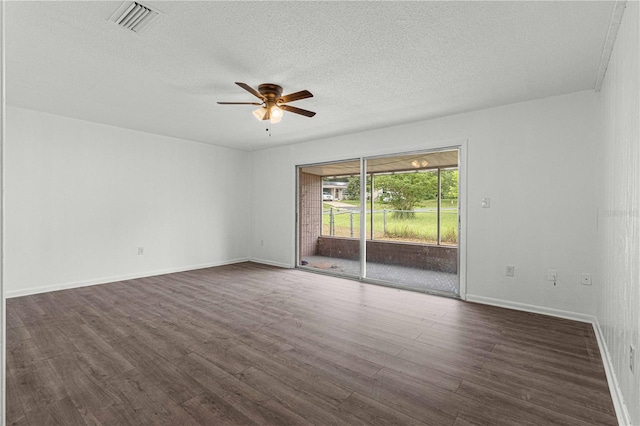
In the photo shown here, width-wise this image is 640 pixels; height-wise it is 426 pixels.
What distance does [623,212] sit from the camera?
1.96 meters

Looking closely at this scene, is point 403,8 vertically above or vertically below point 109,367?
above

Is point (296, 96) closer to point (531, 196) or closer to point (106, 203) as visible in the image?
point (531, 196)

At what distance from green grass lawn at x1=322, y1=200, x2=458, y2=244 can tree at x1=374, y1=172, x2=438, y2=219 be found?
16cm

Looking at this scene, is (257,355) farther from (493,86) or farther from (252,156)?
(252,156)

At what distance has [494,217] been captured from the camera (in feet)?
12.6

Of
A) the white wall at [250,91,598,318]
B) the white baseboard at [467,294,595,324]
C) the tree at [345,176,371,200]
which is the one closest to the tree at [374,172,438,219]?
the tree at [345,176,371,200]

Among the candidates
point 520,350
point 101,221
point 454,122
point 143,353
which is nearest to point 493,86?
point 454,122

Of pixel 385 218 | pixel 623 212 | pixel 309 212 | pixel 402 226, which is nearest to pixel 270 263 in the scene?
pixel 309 212

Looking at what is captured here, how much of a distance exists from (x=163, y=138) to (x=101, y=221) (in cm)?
172

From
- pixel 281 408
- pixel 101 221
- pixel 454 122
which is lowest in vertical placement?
pixel 281 408

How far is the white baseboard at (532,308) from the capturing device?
Answer: 3.28 meters

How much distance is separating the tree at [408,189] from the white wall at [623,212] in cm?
348

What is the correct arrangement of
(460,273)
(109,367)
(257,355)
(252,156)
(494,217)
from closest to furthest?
(109,367), (257,355), (494,217), (460,273), (252,156)

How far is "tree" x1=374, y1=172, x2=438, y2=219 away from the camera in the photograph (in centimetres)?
625
